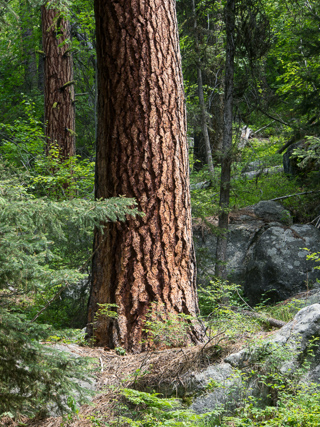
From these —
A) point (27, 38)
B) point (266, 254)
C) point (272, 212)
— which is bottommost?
point (266, 254)

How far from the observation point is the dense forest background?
2.38m

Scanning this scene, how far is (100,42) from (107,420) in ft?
11.7

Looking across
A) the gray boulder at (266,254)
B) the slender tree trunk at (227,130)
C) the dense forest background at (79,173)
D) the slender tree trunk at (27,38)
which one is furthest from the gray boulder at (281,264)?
the slender tree trunk at (27,38)

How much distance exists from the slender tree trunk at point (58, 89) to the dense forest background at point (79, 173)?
0.21 metres

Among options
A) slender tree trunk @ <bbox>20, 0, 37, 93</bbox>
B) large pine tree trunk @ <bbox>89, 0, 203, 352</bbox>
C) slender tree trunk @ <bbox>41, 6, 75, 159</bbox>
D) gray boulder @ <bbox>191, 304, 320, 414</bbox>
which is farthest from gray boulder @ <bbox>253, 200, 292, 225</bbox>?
slender tree trunk @ <bbox>20, 0, 37, 93</bbox>

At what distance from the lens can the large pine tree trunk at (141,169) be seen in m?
4.04

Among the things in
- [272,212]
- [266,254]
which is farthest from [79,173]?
[272,212]

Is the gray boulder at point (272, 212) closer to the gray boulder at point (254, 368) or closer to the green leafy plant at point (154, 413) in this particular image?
the gray boulder at point (254, 368)

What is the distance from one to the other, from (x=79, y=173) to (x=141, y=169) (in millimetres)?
4824

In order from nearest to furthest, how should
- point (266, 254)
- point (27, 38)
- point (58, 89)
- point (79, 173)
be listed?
point (266, 254)
point (79, 173)
point (58, 89)
point (27, 38)

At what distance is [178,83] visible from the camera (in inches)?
175

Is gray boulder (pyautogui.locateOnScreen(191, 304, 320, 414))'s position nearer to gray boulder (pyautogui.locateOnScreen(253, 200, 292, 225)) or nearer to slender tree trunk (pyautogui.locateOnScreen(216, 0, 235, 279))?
slender tree trunk (pyautogui.locateOnScreen(216, 0, 235, 279))

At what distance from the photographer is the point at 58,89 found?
32.2 feet

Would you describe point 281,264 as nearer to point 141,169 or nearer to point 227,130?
→ point 227,130
